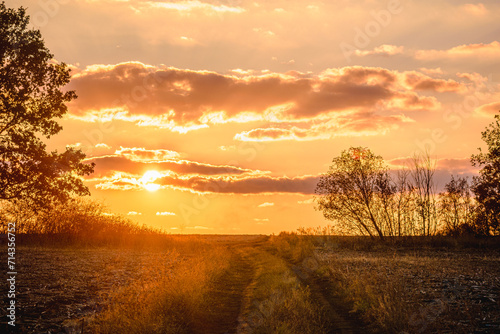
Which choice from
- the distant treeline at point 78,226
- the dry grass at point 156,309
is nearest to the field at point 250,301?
the dry grass at point 156,309

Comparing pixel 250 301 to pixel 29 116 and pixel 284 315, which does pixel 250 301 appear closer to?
pixel 284 315

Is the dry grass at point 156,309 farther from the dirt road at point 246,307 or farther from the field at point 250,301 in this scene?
the dirt road at point 246,307

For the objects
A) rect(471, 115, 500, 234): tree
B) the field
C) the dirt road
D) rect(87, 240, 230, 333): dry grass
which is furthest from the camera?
rect(471, 115, 500, 234): tree

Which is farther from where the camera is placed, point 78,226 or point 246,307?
point 78,226

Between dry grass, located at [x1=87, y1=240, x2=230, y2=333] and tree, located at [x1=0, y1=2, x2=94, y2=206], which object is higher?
tree, located at [x1=0, y1=2, x2=94, y2=206]

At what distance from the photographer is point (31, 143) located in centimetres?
2809

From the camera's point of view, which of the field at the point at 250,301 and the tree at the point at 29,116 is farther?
the tree at the point at 29,116

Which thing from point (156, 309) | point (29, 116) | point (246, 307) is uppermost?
point (29, 116)

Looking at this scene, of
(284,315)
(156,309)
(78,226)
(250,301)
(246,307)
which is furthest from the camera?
(78,226)

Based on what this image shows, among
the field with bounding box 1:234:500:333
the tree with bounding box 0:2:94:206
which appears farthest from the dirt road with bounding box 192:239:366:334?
the tree with bounding box 0:2:94:206

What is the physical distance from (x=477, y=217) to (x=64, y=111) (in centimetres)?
5107

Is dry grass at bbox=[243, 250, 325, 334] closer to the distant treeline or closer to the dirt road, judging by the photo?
the dirt road

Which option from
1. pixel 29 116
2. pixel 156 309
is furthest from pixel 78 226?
pixel 156 309

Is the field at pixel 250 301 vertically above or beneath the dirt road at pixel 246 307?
above
